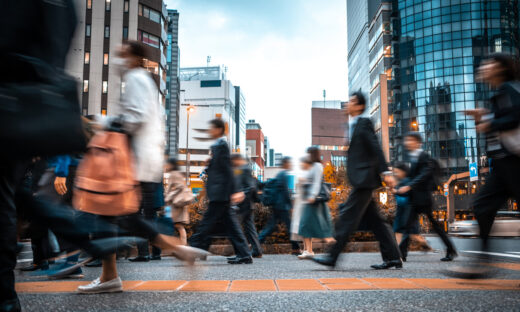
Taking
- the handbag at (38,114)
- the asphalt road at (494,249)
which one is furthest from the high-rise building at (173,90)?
the handbag at (38,114)

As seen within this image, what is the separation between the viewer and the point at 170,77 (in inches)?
4409

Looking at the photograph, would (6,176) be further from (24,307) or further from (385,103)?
(385,103)

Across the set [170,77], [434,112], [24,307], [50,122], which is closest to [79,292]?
[24,307]

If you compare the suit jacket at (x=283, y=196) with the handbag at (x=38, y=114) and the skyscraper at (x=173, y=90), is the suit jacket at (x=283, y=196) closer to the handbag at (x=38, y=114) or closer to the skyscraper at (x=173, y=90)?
the handbag at (x=38, y=114)

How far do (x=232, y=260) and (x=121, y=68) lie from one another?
12.6 ft

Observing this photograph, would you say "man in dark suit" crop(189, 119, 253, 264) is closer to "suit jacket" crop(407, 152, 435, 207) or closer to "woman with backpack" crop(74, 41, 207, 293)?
"woman with backpack" crop(74, 41, 207, 293)

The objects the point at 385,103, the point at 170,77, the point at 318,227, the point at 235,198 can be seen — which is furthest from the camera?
the point at 170,77

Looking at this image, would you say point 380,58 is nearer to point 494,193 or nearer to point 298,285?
point 494,193

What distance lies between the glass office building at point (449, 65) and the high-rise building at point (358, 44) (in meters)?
20.2

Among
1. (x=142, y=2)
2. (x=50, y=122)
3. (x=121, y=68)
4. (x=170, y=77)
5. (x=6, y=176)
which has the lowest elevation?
(x=6, y=176)

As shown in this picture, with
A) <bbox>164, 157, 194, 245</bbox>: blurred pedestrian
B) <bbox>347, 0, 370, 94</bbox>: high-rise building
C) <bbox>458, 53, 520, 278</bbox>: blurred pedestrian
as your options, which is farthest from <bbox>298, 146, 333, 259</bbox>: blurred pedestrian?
<bbox>347, 0, 370, 94</bbox>: high-rise building

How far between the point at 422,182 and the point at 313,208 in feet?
6.61

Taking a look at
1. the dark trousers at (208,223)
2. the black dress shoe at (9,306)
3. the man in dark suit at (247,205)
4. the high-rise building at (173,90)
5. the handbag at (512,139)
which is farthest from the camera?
the high-rise building at (173,90)

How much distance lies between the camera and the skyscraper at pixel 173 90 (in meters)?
103
